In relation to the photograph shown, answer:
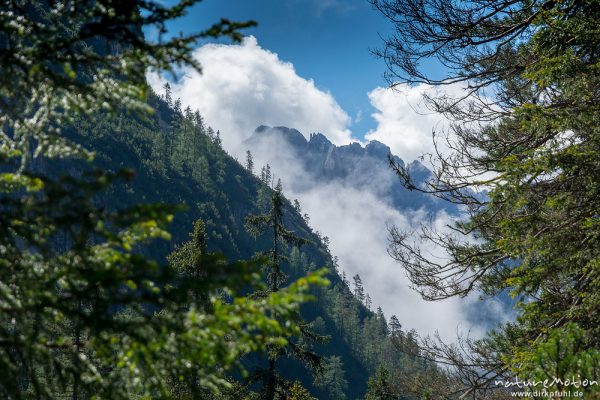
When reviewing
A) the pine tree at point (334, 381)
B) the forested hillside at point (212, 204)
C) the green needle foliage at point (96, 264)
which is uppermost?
the forested hillside at point (212, 204)

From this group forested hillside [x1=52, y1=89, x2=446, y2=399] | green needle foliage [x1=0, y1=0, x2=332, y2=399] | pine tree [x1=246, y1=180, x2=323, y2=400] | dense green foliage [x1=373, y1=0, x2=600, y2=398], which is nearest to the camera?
green needle foliage [x1=0, y1=0, x2=332, y2=399]

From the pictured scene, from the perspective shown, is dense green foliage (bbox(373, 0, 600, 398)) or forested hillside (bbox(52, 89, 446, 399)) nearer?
dense green foliage (bbox(373, 0, 600, 398))

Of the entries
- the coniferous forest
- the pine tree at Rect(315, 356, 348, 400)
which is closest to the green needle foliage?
the coniferous forest

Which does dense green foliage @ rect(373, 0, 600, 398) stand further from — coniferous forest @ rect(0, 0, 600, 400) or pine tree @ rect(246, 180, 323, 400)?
pine tree @ rect(246, 180, 323, 400)

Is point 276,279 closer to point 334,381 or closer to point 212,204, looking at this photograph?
point 334,381

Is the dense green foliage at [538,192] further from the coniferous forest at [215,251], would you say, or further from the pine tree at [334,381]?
the pine tree at [334,381]

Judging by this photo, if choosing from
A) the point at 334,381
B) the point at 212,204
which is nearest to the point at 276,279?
the point at 334,381

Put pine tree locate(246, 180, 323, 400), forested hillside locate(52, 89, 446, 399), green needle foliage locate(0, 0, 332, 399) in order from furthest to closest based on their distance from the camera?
1. forested hillside locate(52, 89, 446, 399)
2. pine tree locate(246, 180, 323, 400)
3. green needle foliage locate(0, 0, 332, 399)

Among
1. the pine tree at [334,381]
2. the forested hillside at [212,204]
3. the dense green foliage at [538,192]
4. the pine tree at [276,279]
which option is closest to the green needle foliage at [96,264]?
the dense green foliage at [538,192]

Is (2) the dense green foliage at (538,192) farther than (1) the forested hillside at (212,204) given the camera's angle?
No

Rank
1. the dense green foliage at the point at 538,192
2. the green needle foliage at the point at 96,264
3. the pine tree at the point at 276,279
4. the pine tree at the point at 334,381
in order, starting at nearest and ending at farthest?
the green needle foliage at the point at 96,264 → the dense green foliage at the point at 538,192 → the pine tree at the point at 276,279 → the pine tree at the point at 334,381

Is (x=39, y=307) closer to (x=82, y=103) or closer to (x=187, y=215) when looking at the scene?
(x=82, y=103)

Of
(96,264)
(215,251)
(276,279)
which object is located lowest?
(96,264)

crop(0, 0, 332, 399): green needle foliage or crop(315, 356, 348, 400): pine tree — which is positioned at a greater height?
crop(315, 356, 348, 400): pine tree
